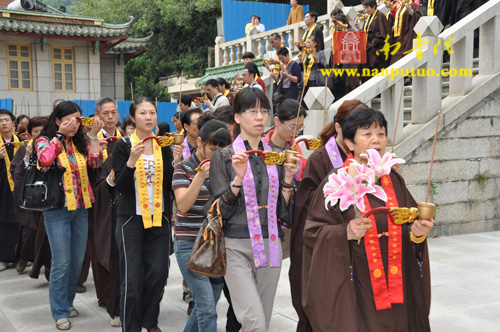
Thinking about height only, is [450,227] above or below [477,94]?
below

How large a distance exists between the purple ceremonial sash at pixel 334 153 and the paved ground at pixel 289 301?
1883 mm

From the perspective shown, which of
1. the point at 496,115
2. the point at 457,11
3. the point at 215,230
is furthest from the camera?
the point at 457,11

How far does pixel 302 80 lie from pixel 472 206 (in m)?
3.41

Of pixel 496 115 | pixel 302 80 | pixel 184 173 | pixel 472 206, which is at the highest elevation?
pixel 302 80

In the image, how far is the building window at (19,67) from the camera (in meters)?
19.5

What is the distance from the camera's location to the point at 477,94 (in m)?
8.48

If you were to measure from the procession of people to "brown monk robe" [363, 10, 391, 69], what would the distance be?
17.5 feet

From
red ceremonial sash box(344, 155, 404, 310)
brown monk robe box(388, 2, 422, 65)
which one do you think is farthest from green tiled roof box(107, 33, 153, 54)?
red ceremonial sash box(344, 155, 404, 310)

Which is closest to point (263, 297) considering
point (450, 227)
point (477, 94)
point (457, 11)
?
point (450, 227)

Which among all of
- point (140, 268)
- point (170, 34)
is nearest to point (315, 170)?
point (140, 268)

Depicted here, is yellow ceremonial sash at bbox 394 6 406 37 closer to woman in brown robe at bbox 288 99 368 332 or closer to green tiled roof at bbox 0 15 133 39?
woman in brown robe at bbox 288 99 368 332

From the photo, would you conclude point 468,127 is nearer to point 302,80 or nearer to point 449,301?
point 302,80

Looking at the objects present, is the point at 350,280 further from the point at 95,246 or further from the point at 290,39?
the point at 290,39

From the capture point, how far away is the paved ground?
513cm
